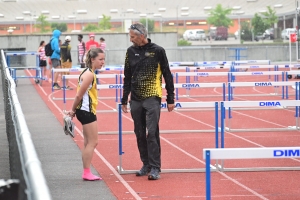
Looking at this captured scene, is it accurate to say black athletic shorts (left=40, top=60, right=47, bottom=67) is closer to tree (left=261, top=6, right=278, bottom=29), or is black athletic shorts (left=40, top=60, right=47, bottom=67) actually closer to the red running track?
the red running track

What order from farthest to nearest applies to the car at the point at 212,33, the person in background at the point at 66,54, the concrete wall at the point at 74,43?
the car at the point at 212,33, the concrete wall at the point at 74,43, the person in background at the point at 66,54

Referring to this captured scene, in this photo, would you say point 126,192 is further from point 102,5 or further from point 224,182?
point 102,5

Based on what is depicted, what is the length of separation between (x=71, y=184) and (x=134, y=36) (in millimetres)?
1947

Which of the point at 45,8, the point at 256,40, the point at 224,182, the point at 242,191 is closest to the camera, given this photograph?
the point at 242,191

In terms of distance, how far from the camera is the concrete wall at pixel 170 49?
168ft

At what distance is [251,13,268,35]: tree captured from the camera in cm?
6007

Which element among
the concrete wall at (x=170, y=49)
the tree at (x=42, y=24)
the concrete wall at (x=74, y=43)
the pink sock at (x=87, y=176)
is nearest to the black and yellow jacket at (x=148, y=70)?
the pink sock at (x=87, y=176)

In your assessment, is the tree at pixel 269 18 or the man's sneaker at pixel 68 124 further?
the tree at pixel 269 18

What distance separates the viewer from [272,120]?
18.5 m

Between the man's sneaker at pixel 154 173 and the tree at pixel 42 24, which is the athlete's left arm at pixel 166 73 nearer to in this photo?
the man's sneaker at pixel 154 173

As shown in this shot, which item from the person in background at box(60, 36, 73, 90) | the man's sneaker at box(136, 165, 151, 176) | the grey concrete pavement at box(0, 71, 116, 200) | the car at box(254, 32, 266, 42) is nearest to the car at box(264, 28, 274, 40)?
the car at box(254, 32, 266, 42)

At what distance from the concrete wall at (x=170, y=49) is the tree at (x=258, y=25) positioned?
17.5 ft

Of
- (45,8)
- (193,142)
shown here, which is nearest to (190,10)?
(45,8)

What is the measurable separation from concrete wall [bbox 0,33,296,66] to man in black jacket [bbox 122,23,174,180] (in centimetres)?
3996
